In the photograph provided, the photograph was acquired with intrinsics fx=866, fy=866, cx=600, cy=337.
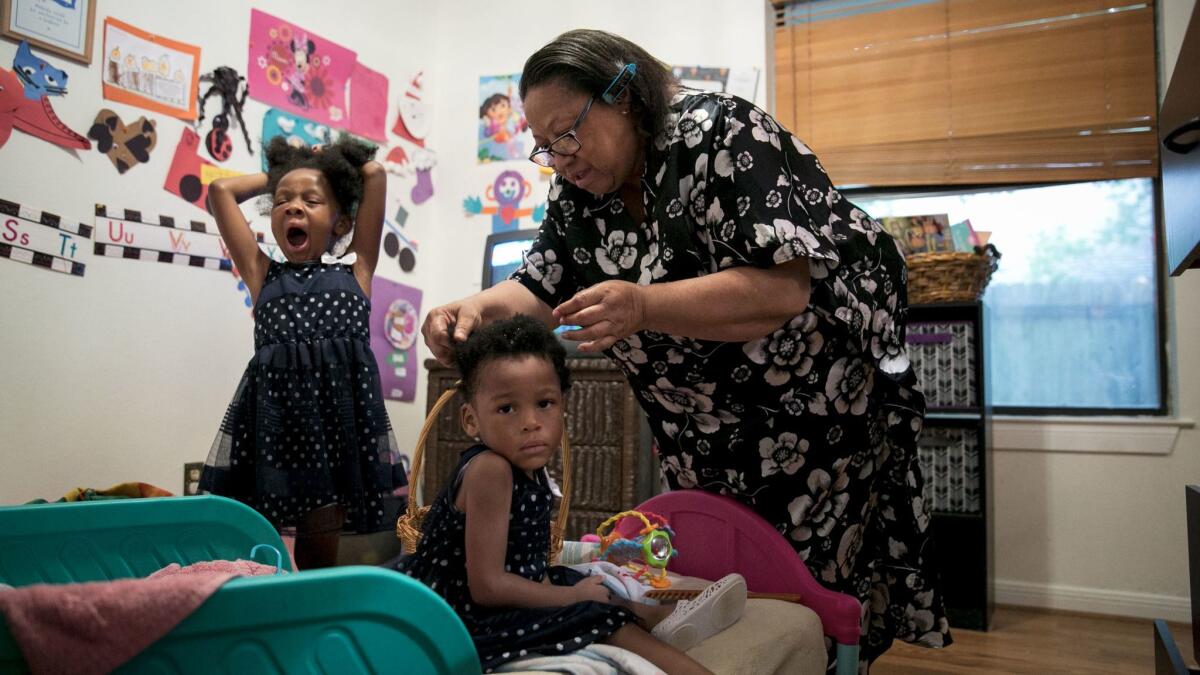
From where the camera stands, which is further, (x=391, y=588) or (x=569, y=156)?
(x=569, y=156)

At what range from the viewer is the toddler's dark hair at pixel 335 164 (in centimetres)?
202

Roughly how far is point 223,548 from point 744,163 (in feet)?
2.86

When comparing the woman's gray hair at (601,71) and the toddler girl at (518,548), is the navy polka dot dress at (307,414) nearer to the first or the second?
the toddler girl at (518,548)

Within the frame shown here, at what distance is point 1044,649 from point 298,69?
279 cm

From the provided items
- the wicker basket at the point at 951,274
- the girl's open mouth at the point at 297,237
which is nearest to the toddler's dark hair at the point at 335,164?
the girl's open mouth at the point at 297,237

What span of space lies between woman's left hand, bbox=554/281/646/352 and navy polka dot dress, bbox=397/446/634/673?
241 mm

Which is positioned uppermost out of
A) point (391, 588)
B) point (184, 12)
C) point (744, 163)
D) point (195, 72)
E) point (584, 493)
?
point (184, 12)

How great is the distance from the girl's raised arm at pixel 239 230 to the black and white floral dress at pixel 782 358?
2.93ft

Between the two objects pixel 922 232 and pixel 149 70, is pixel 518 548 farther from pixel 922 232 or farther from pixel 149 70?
pixel 922 232

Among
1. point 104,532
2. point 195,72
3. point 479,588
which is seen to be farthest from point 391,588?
point 195,72

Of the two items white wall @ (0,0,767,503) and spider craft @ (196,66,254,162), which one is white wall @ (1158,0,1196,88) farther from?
spider craft @ (196,66,254,162)

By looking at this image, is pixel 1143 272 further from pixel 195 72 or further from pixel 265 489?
pixel 195 72

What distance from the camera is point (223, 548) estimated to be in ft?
3.91

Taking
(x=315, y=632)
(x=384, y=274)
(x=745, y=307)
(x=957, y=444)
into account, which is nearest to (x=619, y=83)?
(x=745, y=307)
